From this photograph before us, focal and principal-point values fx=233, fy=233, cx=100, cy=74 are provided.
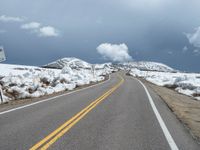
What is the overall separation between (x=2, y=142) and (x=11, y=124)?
2014mm

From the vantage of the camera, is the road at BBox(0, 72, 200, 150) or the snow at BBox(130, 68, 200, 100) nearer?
the road at BBox(0, 72, 200, 150)

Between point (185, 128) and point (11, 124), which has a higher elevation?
point (11, 124)

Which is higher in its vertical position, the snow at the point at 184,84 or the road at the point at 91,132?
the road at the point at 91,132

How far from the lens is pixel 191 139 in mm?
6438

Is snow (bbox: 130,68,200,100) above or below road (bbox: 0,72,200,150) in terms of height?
below

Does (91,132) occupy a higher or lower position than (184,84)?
higher

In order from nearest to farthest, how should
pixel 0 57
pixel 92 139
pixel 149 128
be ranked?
pixel 92 139 → pixel 149 128 → pixel 0 57

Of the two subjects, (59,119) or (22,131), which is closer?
(22,131)

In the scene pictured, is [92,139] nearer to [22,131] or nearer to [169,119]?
[22,131]

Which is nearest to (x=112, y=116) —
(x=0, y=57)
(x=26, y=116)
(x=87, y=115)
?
(x=87, y=115)

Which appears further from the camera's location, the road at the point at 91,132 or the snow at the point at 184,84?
the snow at the point at 184,84

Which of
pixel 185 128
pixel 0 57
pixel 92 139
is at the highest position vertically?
pixel 0 57

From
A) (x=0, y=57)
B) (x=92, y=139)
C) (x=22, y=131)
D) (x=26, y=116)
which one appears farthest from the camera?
(x=0, y=57)

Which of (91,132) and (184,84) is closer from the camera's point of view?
(91,132)
